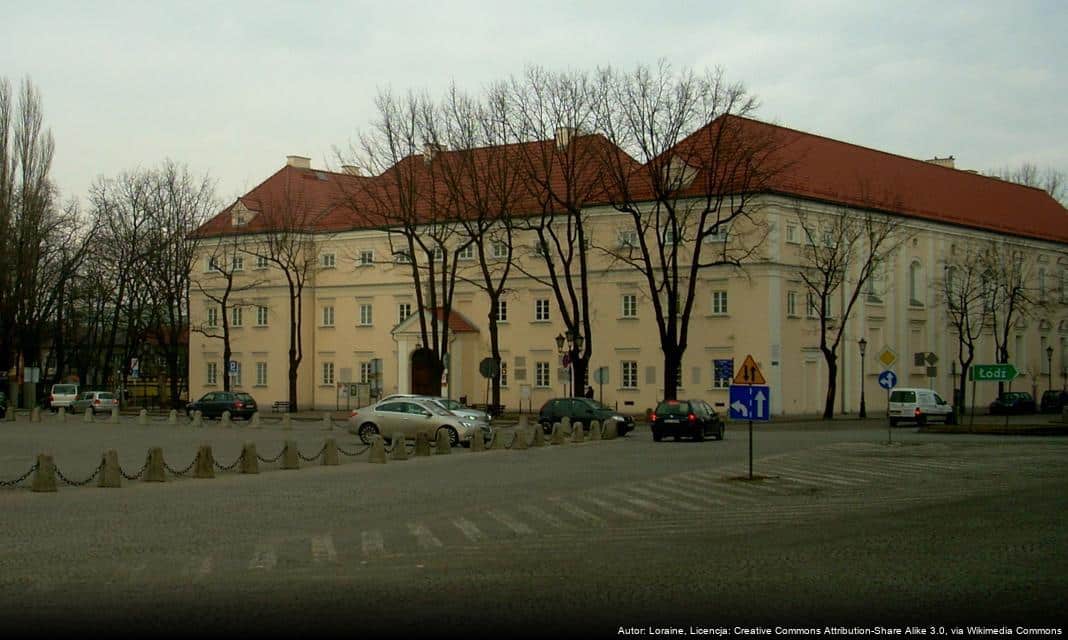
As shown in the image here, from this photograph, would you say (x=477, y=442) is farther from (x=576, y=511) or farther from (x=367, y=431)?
(x=576, y=511)

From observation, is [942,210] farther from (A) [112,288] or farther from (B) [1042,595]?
(B) [1042,595]

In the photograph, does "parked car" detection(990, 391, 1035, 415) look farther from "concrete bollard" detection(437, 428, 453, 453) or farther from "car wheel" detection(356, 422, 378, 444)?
"concrete bollard" detection(437, 428, 453, 453)

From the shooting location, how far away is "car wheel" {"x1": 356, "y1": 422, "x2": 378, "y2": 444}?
137ft

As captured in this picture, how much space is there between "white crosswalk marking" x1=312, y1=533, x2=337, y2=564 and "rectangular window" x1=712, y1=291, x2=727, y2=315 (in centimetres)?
5319

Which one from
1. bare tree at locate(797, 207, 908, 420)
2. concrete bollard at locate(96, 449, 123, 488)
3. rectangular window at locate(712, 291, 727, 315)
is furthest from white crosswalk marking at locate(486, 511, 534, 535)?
rectangular window at locate(712, 291, 727, 315)

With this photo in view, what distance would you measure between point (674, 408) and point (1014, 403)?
39.0 m

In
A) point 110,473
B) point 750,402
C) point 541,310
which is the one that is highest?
point 541,310

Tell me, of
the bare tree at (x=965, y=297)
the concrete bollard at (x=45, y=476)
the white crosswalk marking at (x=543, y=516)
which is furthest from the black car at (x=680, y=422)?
the bare tree at (x=965, y=297)

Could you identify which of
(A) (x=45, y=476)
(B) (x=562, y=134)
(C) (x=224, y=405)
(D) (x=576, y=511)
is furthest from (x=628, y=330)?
(D) (x=576, y=511)

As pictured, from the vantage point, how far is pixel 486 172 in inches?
2379

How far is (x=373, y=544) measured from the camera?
15875 millimetres

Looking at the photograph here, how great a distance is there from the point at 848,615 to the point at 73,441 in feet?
122

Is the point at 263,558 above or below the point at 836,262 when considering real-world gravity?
below

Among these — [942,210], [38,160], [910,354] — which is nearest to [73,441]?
[38,160]
